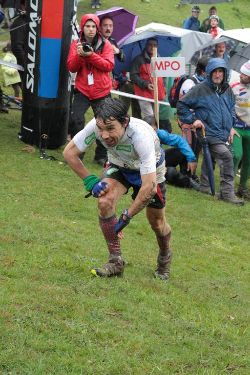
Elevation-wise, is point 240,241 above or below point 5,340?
below

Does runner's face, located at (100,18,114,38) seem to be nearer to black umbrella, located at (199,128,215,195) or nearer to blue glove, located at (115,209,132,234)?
black umbrella, located at (199,128,215,195)

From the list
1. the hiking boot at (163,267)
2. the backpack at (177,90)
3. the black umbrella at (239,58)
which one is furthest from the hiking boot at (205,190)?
the black umbrella at (239,58)

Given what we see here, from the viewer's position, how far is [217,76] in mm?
10102

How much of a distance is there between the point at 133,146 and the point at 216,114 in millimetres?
4984

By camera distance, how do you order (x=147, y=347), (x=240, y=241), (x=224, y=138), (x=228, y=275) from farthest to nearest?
1. (x=224, y=138)
2. (x=240, y=241)
3. (x=228, y=275)
4. (x=147, y=347)

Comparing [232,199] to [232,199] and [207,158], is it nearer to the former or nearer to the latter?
[232,199]

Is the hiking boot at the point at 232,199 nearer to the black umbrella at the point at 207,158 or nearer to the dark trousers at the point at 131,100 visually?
the black umbrella at the point at 207,158

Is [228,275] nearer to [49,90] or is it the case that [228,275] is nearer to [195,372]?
[195,372]

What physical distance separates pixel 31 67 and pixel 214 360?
698 cm

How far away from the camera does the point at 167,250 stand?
6.50 meters

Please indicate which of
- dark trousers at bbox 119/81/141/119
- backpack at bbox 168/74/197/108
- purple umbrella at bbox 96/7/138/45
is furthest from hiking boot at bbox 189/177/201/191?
purple umbrella at bbox 96/7/138/45

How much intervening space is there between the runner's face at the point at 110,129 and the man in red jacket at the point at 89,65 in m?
4.52

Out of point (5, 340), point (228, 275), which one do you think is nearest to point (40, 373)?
point (5, 340)

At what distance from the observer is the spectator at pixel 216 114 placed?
401 inches
